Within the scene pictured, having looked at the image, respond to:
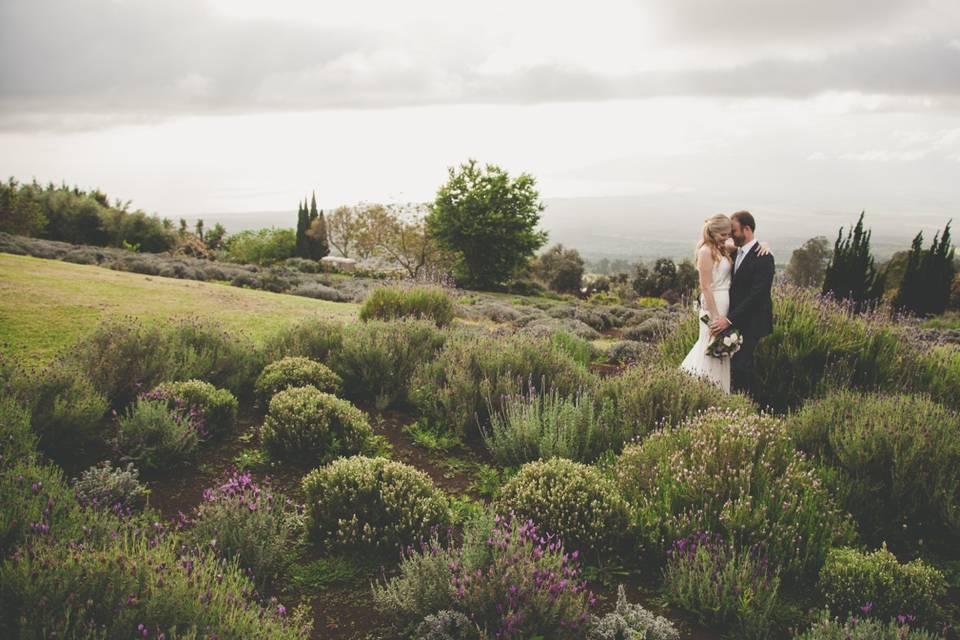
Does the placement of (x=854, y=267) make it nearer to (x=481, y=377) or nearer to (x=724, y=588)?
(x=481, y=377)

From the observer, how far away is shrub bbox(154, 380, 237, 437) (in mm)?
5805

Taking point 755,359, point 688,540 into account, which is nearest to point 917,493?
point 688,540

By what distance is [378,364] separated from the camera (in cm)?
772

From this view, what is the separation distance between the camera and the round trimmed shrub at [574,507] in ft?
13.7

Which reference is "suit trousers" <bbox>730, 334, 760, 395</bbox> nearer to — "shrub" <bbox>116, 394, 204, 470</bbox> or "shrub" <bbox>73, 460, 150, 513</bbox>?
"shrub" <bbox>116, 394, 204, 470</bbox>

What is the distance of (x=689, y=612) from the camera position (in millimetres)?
3656

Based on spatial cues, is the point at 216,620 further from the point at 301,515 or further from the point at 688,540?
the point at 688,540

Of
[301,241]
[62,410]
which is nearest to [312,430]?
[62,410]

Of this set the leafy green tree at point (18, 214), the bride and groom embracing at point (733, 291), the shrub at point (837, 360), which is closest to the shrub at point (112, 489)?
the bride and groom embracing at point (733, 291)

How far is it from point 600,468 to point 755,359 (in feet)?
12.5

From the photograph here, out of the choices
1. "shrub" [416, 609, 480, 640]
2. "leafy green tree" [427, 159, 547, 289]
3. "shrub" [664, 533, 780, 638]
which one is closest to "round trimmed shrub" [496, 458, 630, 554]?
"shrub" [664, 533, 780, 638]

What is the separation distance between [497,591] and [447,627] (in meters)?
0.32

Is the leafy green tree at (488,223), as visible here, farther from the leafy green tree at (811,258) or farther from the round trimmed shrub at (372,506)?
the round trimmed shrub at (372,506)

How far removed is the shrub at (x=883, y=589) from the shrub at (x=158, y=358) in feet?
20.2
